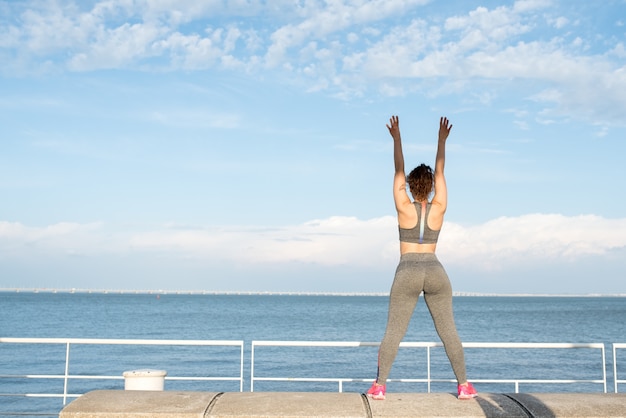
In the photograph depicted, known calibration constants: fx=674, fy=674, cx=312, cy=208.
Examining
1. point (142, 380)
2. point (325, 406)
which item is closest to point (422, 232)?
point (325, 406)

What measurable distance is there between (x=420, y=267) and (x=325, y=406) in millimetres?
1066

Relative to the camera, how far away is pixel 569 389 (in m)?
24.1

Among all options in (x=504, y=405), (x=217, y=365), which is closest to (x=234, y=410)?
(x=504, y=405)

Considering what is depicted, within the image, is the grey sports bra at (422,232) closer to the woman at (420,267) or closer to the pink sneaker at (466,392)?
the woman at (420,267)

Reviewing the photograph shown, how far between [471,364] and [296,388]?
9082 mm

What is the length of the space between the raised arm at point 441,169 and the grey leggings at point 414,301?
1.10 ft

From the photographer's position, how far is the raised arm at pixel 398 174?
4.20 m

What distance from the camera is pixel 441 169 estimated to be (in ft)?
13.9

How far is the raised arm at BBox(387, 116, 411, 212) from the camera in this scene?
4.20 meters

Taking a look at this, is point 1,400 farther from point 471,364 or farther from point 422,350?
point 422,350

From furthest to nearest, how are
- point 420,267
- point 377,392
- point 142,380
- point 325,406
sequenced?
point 142,380 < point 420,267 < point 377,392 < point 325,406

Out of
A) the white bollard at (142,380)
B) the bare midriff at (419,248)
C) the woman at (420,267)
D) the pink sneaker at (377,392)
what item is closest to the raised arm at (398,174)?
the woman at (420,267)

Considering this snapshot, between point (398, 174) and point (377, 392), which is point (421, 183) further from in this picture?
point (377, 392)

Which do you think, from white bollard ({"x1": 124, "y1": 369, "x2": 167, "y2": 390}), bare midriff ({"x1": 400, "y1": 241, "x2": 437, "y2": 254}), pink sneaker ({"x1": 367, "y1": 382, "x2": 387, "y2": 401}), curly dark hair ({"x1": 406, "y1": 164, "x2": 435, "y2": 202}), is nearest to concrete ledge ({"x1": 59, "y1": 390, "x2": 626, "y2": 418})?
pink sneaker ({"x1": 367, "y1": 382, "x2": 387, "y2": 401})
